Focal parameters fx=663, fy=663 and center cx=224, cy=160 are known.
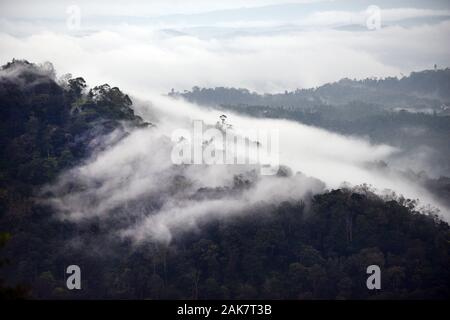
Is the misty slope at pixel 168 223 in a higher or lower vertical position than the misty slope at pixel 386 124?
lower

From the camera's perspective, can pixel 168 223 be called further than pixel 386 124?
No

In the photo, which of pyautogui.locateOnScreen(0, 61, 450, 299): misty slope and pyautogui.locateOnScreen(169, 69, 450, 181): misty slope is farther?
pyautogui.locateOnScreen(169, 69, 450, 181): misty slope

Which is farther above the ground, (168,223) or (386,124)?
(386,124)

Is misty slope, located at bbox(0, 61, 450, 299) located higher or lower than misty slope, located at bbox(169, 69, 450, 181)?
lower

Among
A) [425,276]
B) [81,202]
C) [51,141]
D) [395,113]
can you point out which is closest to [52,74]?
[51,141]

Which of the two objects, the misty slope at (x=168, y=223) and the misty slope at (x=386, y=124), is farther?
the misty slope at (x=386, y=124)
